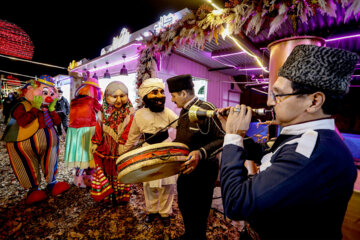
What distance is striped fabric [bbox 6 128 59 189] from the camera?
3.06m

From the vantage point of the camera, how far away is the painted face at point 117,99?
3.13m

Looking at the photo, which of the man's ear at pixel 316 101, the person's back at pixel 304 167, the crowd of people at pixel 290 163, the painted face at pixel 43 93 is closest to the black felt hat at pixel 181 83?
the crowd of people at pixel 290 163

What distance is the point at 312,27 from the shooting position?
12.5 ft

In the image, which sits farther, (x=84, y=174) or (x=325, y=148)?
(x=84, y=174)

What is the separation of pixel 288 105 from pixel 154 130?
194 cm

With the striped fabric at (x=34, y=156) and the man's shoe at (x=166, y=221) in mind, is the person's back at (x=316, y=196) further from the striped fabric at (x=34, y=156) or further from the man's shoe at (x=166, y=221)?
the striped fabric at (x=34, y=156)

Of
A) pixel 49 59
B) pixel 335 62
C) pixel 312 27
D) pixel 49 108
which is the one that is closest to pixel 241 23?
pixel 312 27

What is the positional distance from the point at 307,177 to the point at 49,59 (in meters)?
26.7

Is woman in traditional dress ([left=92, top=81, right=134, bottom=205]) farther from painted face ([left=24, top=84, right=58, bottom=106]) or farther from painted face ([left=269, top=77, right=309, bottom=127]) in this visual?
painted face ([left=269, top=77, right=309, bottom=127])

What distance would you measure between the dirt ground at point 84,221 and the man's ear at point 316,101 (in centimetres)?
234

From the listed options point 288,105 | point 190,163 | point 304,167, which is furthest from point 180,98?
point 304,167

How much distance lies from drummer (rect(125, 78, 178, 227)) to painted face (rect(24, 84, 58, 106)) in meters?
2.03

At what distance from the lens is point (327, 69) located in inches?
33.1

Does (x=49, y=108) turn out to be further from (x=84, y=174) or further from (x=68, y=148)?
(x=84, y=174)
